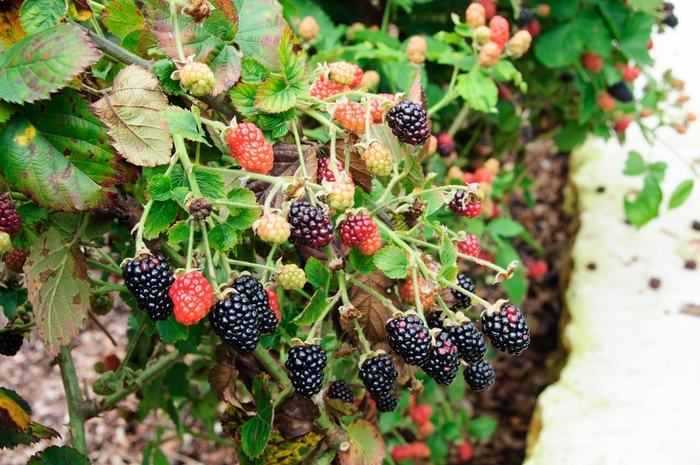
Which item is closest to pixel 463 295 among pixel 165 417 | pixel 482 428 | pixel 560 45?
pixel 482 428

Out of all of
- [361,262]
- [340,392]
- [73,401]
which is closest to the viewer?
[361,262]

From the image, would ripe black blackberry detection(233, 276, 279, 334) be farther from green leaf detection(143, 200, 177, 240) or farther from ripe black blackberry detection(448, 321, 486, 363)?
ripe black blackberry detection(448, 321, 486, 363)

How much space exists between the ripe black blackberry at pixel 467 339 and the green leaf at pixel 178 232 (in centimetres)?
47

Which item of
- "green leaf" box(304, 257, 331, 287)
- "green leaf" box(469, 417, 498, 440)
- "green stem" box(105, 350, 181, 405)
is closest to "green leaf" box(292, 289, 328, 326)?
"green leaf" box(304, 257, 331, 287)

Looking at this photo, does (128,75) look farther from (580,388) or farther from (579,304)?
(579,304)

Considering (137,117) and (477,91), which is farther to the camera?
(477,91)

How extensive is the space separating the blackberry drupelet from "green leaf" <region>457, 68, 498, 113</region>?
37.9 inches

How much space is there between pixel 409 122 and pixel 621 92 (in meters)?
1.77

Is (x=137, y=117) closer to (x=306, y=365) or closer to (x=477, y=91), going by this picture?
(x=306, y=365)

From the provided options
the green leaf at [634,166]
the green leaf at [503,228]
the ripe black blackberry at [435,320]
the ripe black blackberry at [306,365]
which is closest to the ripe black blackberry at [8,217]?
the ripe black blackberry at [306,365]

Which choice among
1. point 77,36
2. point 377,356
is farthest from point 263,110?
point 377,356

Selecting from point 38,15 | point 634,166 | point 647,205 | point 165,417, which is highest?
point 38,15

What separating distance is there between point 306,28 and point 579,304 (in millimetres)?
1704

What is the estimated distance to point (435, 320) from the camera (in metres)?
1.10
